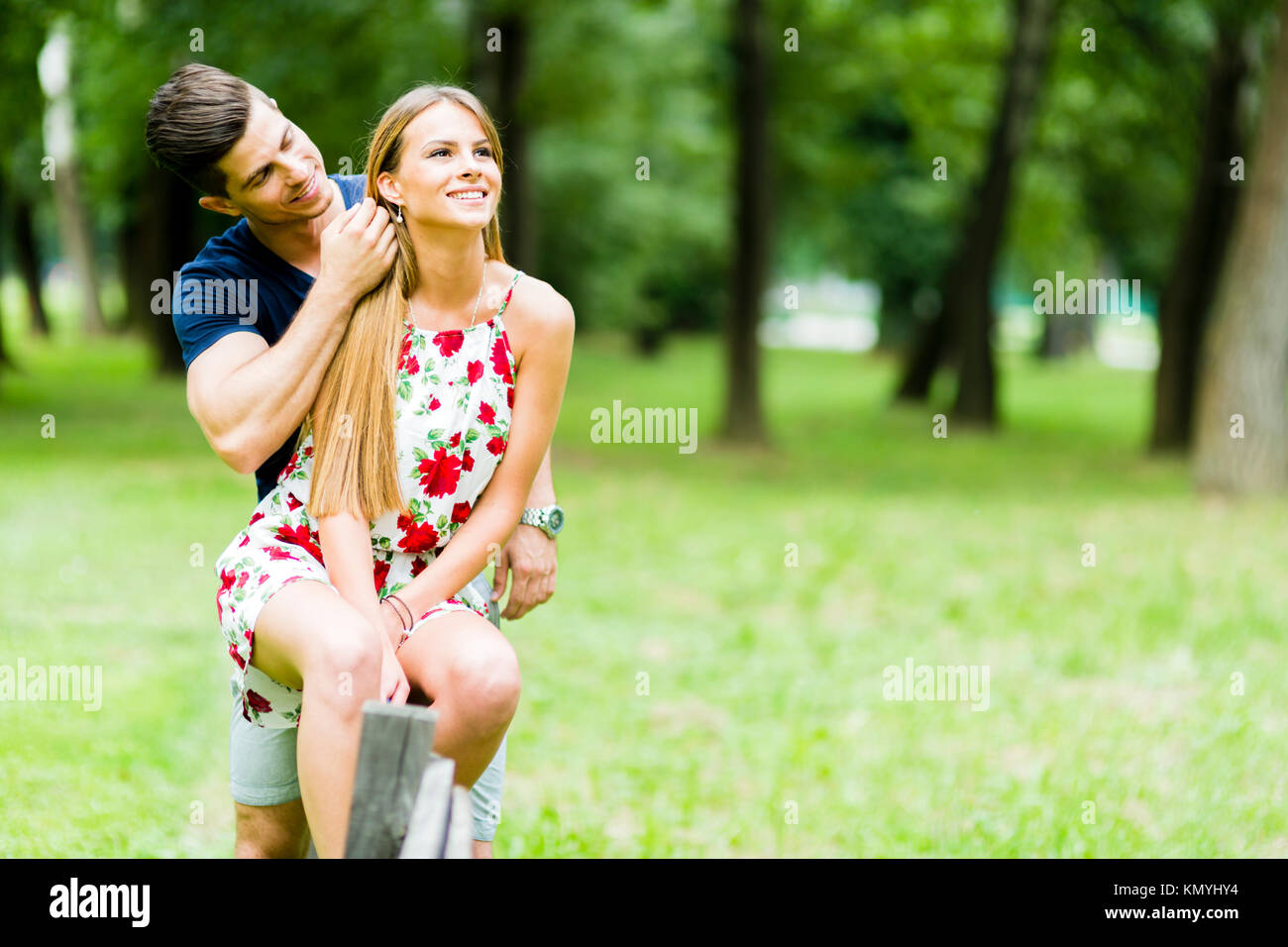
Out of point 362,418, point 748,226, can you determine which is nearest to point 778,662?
point 362,418

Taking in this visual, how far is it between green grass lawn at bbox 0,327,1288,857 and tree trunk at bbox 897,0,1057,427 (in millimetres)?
5979

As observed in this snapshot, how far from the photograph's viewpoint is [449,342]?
314cm

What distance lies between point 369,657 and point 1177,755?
Result: 440 cm

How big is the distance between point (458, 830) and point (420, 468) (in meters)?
0.88

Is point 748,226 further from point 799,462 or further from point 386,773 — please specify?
point 386,773

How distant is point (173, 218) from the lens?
76.3 feet

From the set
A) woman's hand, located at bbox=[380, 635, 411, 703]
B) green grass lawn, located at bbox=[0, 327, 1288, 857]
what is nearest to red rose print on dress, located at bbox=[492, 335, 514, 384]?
woman's hand, located at bbox=[380, 635, 411, 703]

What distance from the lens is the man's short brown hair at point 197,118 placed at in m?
2.96

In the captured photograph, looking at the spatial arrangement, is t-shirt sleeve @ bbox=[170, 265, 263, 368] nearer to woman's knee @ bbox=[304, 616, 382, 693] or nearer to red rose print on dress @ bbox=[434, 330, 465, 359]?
red rose print on dress @ bbox=[434, 330, 465, 359]

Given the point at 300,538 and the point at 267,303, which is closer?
the point at 300,538

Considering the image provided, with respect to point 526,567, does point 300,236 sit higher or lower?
higher

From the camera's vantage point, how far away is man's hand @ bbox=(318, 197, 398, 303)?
9.72 ft

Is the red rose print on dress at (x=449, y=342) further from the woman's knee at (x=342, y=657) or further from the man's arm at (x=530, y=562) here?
the woman's knee at (x=342, y=657)
